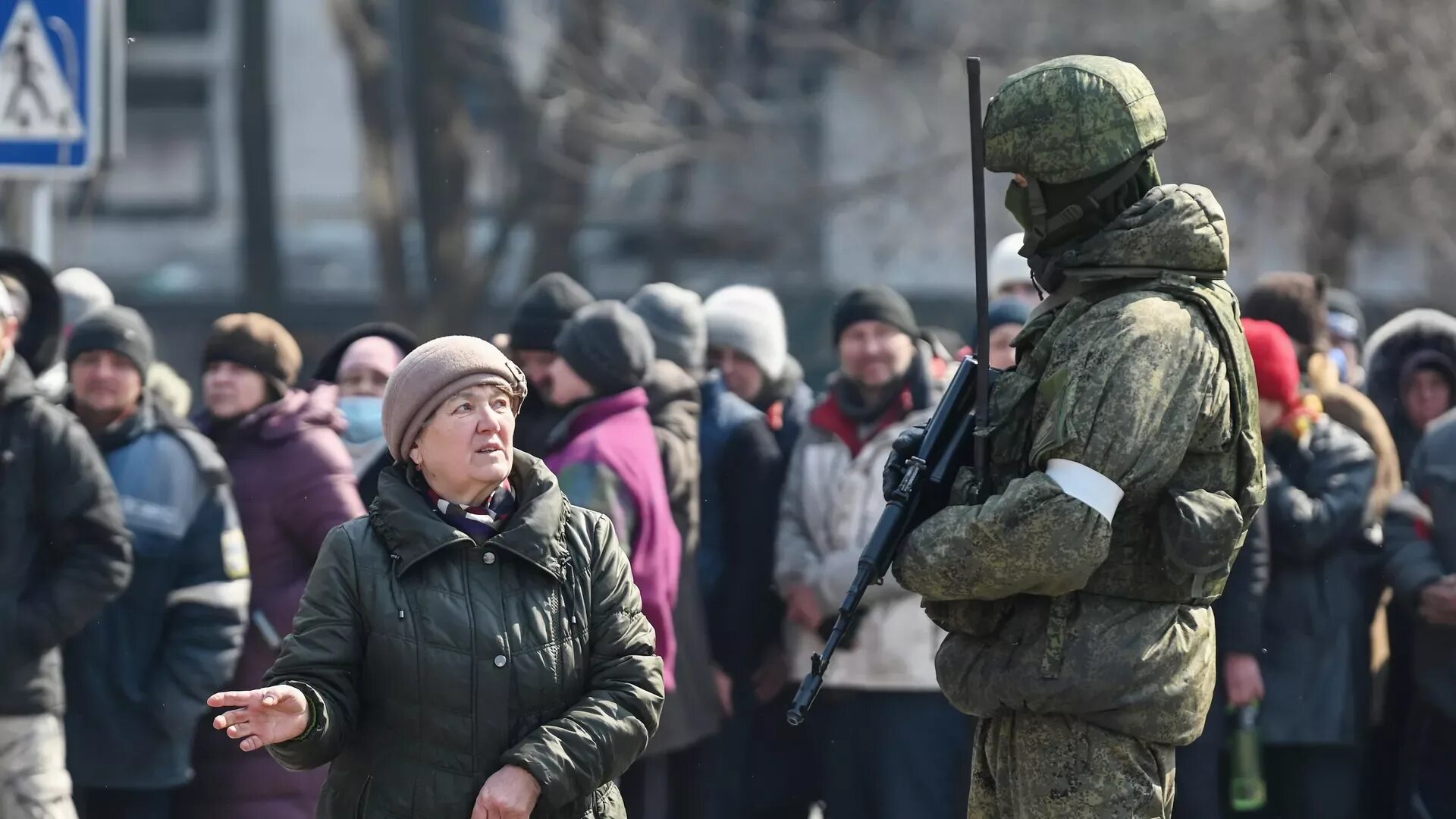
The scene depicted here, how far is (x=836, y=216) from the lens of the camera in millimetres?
19547

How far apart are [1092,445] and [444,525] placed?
1184 millimetres

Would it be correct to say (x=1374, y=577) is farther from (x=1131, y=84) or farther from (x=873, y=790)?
(x=1131, y=84)

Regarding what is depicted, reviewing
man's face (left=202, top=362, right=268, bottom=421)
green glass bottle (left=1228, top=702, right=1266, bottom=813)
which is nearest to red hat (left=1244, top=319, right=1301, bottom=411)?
green glass bottle (left=1228, top=702, right=1266, bottom=813)

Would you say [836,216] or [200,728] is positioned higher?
[836,216]

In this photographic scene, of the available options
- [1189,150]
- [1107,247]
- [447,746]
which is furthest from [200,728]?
[1189,150]

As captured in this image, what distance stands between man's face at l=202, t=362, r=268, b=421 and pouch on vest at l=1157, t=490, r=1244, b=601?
348 centimetres

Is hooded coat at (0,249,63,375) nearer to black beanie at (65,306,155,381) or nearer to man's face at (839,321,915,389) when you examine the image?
black beanie at (65,306,155,381)

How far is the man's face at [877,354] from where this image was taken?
672 cm

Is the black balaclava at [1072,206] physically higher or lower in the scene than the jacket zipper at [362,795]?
higher

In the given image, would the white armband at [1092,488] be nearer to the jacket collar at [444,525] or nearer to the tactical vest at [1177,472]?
the tactical vest at [1177,472]

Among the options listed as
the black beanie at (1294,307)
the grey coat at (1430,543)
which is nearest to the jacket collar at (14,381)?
the black beanie at (1294,307)

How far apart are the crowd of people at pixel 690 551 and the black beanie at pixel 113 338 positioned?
0.01 metres

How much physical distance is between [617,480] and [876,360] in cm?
107

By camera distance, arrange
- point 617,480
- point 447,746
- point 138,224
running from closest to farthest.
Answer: point 447,746 → point 617,480 → point 138,224
